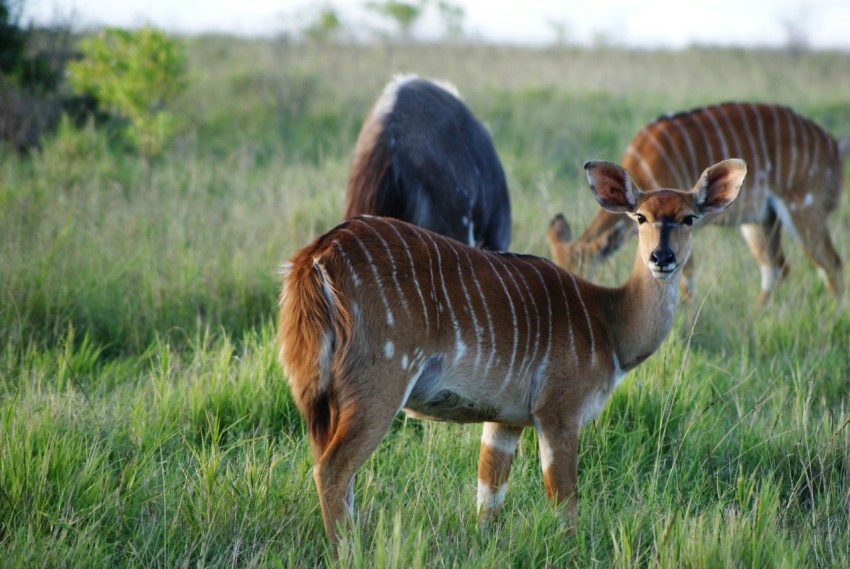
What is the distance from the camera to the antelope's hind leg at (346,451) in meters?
2.82

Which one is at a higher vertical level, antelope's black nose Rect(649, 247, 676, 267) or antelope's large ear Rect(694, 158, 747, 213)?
antelope's large ear Rect(694, 158, 747, 213)

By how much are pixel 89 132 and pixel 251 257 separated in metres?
3.82

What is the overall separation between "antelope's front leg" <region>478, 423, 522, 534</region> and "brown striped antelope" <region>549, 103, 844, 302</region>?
356 centimetres

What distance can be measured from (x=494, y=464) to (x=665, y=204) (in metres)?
1.11

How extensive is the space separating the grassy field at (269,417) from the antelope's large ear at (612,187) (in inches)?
18.4

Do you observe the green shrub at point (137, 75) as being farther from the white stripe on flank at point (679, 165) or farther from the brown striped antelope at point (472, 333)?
the brown striped antelope at point (472, 333)

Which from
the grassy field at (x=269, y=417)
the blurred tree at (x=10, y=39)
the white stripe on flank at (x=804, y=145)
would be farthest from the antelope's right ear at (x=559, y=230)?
the blurred tree at (x=10, y=39)

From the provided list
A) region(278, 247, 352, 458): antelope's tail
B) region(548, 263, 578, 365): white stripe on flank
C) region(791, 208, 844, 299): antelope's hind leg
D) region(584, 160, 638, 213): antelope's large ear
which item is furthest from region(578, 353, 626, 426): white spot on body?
region(791, 208, 844, 299): antelope's hind leg

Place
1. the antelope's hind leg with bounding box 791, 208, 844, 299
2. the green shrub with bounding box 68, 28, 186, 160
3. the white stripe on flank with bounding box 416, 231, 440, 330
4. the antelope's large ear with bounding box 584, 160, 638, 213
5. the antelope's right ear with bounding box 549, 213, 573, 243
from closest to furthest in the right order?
1. the white stripe on flank with bounding box 416, 231, 440, 330
2. the antelope's large ear with bounding box 584, 160, 638, 213
3. the antelope's right ear with bounding box 549, 213, 573, 243
4. the antelope's hind leg with bounding box 791, 208, 844, 299
5. the green shrub with bounding box 68, 28, 186, 160

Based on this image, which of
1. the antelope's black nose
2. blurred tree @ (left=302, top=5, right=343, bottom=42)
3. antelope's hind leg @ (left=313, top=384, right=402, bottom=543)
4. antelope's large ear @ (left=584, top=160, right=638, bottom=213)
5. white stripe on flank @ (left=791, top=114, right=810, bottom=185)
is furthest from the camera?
blurred tree @ (left=302, top=5, right=343, bottom=42)

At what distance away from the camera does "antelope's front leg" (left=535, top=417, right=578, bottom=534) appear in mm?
3180

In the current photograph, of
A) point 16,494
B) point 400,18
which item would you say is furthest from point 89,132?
point 400,18

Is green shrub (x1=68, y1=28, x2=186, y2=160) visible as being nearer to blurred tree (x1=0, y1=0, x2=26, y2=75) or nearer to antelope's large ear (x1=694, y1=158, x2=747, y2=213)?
blurred tree (x1=0, y1=0, x2=26, y2=75)

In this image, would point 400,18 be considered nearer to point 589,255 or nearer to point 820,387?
point 589,255
